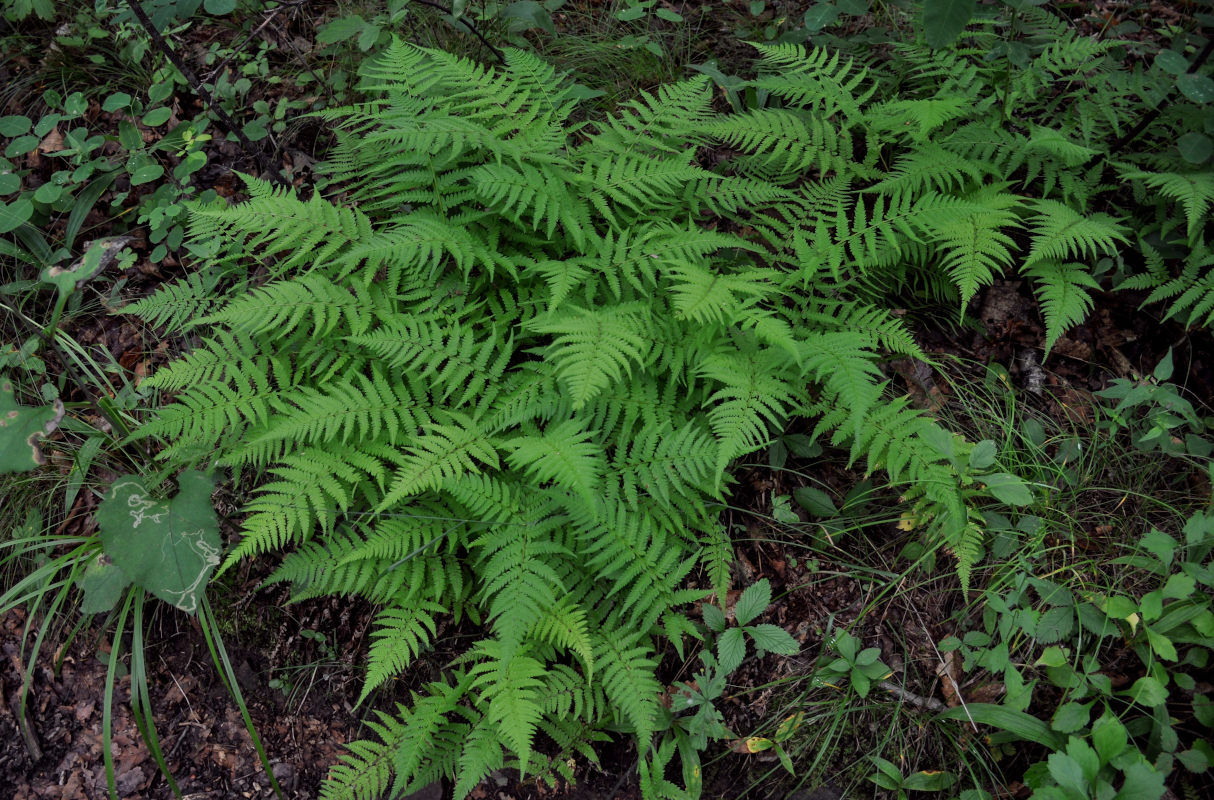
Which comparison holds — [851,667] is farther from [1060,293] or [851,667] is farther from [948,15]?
[948,15]

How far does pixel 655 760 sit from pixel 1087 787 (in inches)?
55.7

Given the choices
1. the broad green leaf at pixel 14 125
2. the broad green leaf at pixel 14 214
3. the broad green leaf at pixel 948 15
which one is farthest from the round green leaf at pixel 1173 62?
the broad green leaf at pixel 14 125

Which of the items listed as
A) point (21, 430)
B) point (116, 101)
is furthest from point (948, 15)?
point (116, 101)

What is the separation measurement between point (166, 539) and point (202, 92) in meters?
2.36

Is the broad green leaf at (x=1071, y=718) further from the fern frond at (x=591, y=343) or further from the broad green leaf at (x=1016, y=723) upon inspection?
the fern frond at (x=591, y=343)

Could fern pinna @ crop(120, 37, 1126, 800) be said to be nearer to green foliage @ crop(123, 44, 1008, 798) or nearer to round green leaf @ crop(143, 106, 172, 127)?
green foliage @ crop(123, 44, 1008, 798)

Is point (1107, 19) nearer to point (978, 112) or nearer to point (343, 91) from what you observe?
point (978, 112)

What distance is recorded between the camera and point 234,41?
4.28 metres

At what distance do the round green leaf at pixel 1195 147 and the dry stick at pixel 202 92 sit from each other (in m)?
4.11

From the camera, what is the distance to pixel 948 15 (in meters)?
2.63

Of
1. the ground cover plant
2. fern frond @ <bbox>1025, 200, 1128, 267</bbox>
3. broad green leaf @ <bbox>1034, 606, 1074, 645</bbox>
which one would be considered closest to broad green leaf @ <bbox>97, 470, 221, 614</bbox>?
the ground cover plant

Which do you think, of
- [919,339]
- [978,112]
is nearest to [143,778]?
[919,339]

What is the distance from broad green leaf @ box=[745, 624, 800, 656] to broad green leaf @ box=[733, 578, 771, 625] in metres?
0.05

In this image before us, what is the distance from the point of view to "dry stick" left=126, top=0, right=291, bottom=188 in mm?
3234
